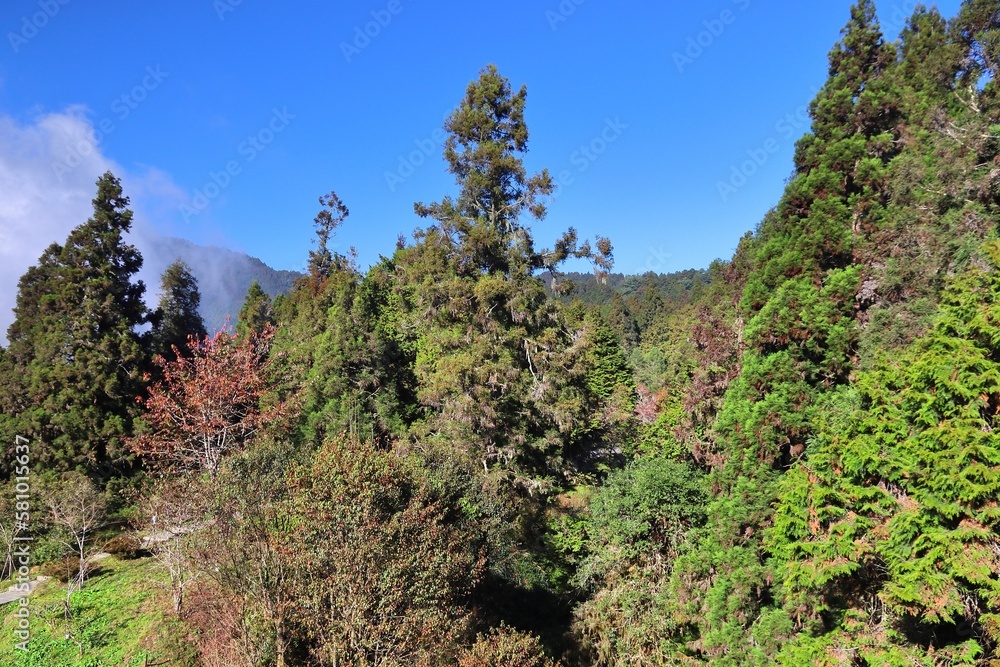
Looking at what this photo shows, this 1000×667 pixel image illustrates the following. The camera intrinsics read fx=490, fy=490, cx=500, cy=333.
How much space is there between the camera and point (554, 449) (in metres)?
19.2

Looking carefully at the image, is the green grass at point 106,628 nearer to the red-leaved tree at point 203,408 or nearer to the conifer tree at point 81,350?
the red-leaved tree at point 203,408

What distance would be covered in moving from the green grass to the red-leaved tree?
380 cm

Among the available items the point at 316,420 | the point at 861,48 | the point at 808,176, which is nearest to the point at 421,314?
the point at 316,420

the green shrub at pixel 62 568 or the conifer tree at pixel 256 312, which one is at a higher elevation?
the conifer tree at pixel 256 312

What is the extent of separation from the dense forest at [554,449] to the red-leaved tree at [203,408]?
0.16 meters

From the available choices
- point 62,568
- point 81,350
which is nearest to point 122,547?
point 62,568

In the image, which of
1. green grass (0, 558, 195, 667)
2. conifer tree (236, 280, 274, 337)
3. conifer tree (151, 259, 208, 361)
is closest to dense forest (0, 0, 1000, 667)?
green grass (0, 558, 195, 667)

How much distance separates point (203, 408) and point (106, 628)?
257 inches

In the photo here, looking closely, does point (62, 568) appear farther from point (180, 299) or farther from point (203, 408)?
point (180, 299)

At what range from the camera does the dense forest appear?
8141mm

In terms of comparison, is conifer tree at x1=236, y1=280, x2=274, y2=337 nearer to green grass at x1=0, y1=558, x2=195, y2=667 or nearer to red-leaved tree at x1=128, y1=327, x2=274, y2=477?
red-leaved tree at x1=128, y1=327, x2=274, y2=477

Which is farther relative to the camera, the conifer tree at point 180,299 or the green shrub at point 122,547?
the conifer tree at point 180,299

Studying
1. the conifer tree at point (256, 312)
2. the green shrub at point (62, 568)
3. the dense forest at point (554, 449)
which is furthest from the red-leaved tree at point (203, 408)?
the conifer tree at point (256, 312)

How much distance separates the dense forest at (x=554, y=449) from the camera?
8.14m
